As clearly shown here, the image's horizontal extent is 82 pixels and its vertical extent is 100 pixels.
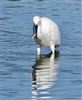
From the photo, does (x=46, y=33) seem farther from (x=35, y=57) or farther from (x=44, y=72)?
(x=44, y=72)

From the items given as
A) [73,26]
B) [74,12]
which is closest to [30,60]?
[73,26]

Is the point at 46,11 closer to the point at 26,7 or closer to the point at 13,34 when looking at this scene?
the point at 26,7

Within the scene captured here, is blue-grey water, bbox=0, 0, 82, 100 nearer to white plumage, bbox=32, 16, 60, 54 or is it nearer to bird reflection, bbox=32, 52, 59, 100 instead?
bird reflection, bbox=32, 52, 59, 100

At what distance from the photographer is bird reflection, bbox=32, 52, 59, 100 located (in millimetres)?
13672

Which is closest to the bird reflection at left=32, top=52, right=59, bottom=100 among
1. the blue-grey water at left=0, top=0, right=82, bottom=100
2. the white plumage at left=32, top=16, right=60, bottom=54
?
the blue-grey water at left=0, top=0, right=82, bottom=100

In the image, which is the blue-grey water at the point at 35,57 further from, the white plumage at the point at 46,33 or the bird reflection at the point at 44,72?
the white plumage at the point at 46,33

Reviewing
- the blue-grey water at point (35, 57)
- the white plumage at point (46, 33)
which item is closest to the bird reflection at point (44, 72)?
the blue-grey water at point (35, 57)

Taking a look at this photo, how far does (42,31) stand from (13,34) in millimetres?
1650

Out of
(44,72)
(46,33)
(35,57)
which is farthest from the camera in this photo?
(46,33)

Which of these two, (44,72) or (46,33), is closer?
(44,72)

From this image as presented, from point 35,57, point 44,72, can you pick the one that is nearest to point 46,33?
point 35,57

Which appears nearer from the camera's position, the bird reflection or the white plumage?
the bird reflection

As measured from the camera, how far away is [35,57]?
1662 centimetres

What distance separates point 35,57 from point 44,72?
1.64 m
